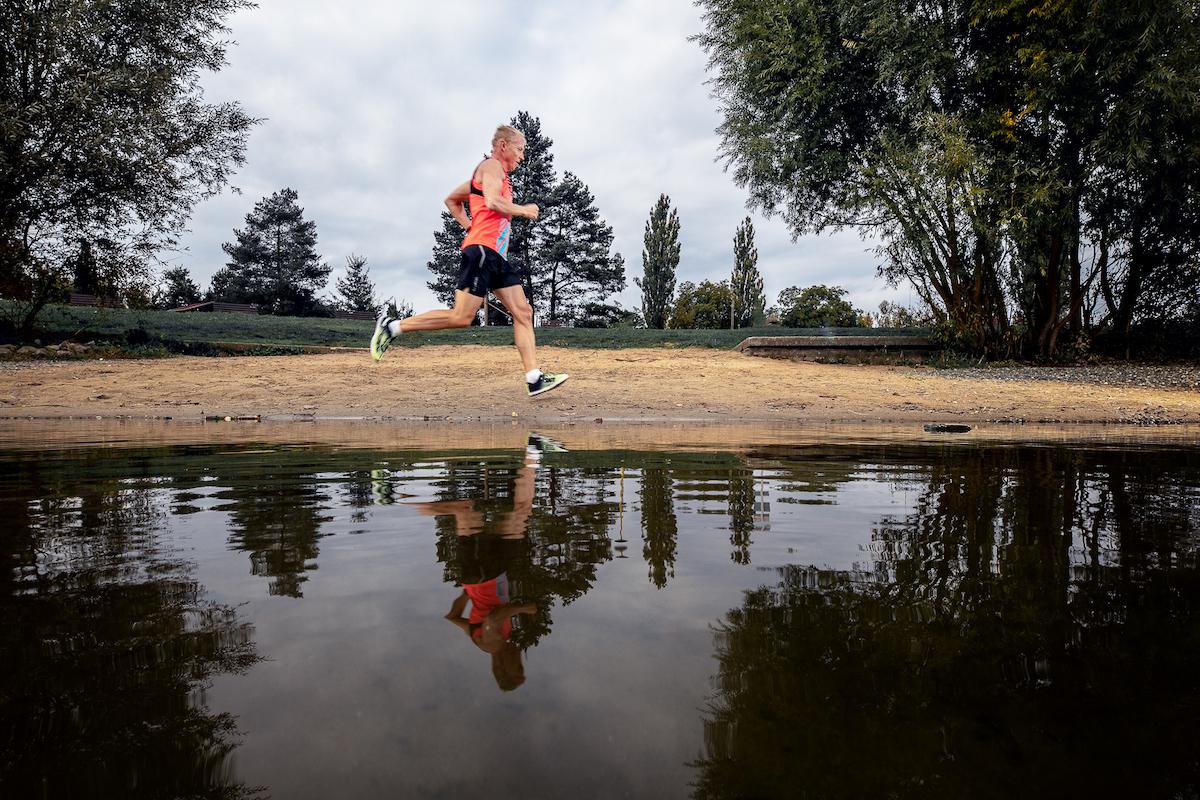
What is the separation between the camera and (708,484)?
3088 mm

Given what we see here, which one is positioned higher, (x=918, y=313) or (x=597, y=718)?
(x=918, y=313)

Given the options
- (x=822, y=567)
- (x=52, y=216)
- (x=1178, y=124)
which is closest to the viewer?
(x=822, y=567)

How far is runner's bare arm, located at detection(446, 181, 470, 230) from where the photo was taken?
678 cm

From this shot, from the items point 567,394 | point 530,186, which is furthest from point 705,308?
point 567,394

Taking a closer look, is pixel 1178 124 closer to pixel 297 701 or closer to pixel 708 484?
pixel 708 484

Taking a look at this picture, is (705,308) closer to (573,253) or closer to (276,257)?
(573,253)

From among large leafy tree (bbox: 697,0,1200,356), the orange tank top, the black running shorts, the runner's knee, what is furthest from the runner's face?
large leafy tree (bbox: 697,0,1200,356)

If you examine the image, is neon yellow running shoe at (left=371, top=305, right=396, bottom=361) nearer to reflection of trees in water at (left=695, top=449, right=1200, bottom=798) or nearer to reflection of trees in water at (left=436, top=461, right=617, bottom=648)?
reflection of trees in water at (left=436, top=461, right=617, bottom=648)

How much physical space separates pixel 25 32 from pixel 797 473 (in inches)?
787

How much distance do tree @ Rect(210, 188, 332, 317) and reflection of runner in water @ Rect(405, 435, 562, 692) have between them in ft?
186

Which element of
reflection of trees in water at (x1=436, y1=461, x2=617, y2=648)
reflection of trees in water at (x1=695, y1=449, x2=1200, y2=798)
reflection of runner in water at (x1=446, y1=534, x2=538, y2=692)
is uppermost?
reflection of runner in water at (x1=446, y1=534, x2=538, y2=692)

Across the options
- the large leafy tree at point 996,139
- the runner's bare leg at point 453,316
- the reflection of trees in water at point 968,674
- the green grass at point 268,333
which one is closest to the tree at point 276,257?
the green grass at point 268,333

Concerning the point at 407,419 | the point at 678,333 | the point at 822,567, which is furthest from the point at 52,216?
the point at 822,567

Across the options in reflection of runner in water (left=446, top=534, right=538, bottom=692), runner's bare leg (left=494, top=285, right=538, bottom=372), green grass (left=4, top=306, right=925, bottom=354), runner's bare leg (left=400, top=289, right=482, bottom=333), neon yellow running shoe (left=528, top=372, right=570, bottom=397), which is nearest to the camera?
reflection of runner in water (left=446, top=534, right=538, bottom=692)
